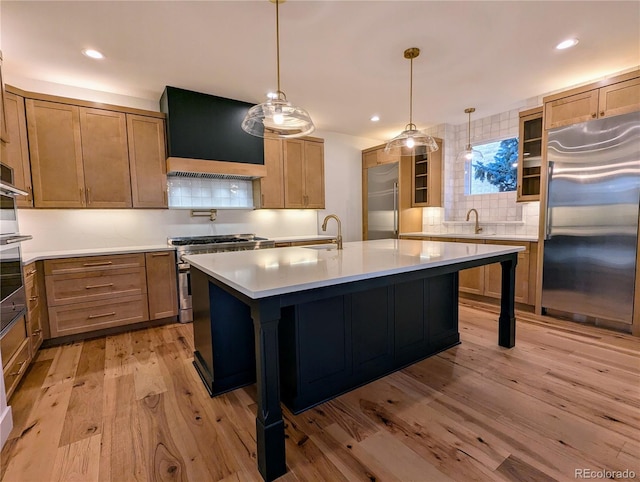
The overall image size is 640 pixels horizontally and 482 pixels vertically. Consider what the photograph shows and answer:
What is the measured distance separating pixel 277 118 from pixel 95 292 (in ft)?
8.54

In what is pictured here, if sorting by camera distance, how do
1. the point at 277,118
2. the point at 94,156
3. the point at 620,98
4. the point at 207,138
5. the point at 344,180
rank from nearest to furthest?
the point at 277,118 < the point at 620,98 < the point at 94,156 < the point at 207,138 < the point at 344,180

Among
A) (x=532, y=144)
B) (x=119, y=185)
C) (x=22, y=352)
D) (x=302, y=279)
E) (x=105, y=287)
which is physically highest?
(x=532, y=144)

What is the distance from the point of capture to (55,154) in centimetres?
307

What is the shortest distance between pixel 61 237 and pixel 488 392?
14.1 feet

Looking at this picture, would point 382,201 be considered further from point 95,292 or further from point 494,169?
point 95,292

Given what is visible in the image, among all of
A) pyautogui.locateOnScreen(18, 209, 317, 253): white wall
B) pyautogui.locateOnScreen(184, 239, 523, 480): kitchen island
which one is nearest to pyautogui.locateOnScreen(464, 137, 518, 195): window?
pyautogui.locateOnScreen(184, 239, 523, 480): kitchen island

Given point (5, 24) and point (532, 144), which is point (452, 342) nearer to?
point (532, 144)

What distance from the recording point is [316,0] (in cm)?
206

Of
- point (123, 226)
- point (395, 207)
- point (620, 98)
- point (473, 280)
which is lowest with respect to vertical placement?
point (473, 280)

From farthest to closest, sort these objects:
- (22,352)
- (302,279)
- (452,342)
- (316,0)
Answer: (452,342), (22,352), (316,0), (302,279)

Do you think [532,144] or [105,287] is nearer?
[105,287]

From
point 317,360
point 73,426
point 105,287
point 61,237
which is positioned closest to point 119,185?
point 61,237

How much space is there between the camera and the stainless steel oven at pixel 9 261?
6.26 feet

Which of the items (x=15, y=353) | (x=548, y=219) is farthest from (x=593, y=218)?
(x=15, y=353)
